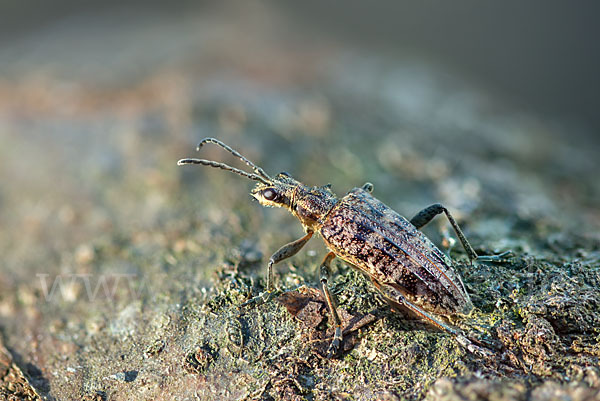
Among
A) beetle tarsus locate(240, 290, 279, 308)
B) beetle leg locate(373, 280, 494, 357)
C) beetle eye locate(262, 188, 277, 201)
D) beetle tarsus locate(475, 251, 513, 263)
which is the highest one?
beetle tarsus locate(475, 251, 513, 263)

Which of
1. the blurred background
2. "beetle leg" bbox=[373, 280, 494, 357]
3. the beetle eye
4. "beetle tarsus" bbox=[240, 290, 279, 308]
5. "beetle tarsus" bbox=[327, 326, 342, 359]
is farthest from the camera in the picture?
the blurred background

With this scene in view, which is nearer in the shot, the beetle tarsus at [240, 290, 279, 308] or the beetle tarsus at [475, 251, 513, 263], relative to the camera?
the beetle tarsus at [240, 290, 279, 308]

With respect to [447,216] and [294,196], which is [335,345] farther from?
[447,216]

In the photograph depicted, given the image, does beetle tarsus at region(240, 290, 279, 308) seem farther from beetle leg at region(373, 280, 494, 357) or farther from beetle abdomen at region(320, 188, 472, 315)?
beetle leg at region(373, 280, 494, 357)

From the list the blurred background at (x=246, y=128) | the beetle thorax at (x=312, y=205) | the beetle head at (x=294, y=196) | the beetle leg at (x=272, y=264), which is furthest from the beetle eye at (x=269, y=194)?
the blurred background at (x=246, y=128)

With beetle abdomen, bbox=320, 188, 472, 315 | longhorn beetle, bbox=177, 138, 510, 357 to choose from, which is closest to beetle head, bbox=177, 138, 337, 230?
longhorn beetle, bbox=177, 138, 510, 357

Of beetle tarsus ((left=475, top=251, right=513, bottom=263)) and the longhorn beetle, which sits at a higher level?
beetle tarsus ((left=475, top=251, right=513, bottom=263))

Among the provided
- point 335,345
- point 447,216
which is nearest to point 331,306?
point 335,345

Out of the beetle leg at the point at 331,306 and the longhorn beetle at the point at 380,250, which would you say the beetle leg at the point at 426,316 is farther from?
the beetle leg at the point at 331,306
